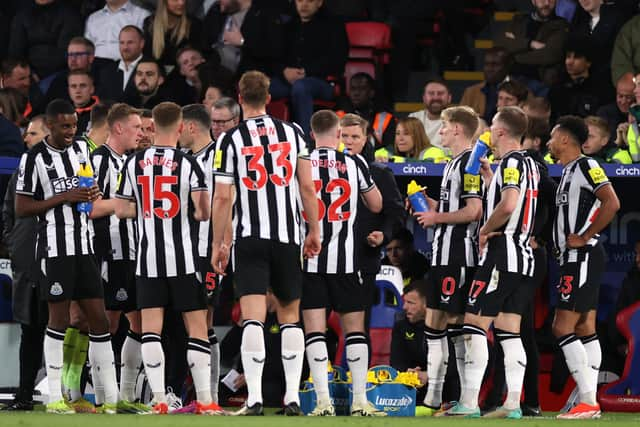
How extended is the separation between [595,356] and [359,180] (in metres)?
2.19

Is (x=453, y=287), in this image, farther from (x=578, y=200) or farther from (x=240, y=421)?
(x=240, y=421)

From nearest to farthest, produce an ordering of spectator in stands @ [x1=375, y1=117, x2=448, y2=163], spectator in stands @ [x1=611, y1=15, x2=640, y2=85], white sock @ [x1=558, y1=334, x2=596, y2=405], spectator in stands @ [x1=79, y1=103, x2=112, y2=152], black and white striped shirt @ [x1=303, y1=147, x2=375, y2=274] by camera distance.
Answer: black and white striped shirt @ [x1=303, y1=147, x2=375, y2=274], white sock @ [x1=558, y1=334, x2=596, y2=405], spectator in stands @ [x1=79, y1=103, x2=112, y2=152], spectator in stands @ [x1=375, y1=117, x2=448, y2=163], spectator in stands @ [x1=611, y1=15, x2=640, y2=85]

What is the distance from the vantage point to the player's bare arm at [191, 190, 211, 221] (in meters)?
9.95

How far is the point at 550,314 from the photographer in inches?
499

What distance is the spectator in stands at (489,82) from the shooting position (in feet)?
49.2

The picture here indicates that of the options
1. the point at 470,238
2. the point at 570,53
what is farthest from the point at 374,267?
the point at 570,53

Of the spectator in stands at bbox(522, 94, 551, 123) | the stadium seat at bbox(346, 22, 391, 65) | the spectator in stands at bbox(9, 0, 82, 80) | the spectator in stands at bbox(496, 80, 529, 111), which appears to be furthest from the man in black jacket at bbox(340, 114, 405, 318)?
the spectator in stands at bbox(9, 0, 82, 80)

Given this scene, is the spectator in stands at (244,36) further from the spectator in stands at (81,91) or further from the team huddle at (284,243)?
the team huddle at (284,243)

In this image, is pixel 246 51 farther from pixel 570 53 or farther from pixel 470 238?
pixel 470 238

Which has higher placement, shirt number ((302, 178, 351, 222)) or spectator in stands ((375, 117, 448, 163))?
spectator in stands ((375, 117, 448, 163))

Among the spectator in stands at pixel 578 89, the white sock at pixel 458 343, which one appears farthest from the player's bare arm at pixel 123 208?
the spectator in stands at pixel 578 89

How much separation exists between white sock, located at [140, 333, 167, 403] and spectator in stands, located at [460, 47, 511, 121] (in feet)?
20.0

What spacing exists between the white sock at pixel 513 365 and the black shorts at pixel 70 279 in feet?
9.59

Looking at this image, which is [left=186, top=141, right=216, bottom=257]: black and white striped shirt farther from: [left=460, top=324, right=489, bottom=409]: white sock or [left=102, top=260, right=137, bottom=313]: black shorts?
[left=460, top=324, right=489, bottom=409]: white sock
